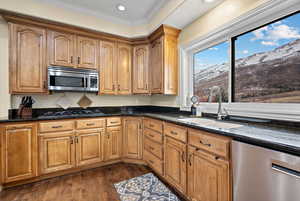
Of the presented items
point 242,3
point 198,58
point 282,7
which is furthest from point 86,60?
point 282,7

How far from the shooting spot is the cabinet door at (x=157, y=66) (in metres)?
2.66

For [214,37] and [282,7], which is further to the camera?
[214,37]

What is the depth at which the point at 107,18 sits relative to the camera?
2826 mm

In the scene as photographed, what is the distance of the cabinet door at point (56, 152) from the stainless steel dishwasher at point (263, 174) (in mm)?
2265

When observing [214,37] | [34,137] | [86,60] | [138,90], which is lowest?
[34,137]

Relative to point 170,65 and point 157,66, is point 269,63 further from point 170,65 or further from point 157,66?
point 157,66

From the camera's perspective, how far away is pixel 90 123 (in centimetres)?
246

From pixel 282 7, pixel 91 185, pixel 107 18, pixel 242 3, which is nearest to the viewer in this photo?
pixel 282 7

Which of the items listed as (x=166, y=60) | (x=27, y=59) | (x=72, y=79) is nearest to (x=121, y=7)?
(x=166, y=60)

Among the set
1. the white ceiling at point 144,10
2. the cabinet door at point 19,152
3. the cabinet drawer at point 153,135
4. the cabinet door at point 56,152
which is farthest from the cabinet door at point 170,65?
the cabinet door at point 19,152

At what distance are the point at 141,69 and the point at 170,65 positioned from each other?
2.22ft

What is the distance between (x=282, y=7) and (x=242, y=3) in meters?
0.42

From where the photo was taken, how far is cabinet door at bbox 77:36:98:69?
8.56 ft

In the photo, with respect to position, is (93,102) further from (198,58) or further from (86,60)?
(198,58)
